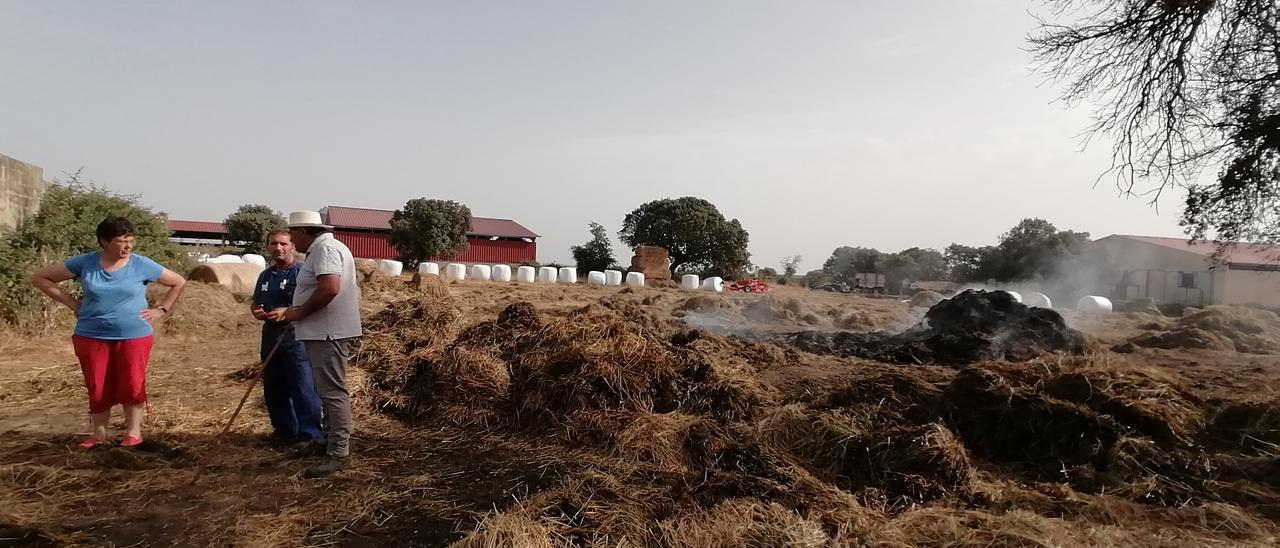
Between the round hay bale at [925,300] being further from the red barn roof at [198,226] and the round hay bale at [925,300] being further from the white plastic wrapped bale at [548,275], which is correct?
the red barn roof at [198,226]

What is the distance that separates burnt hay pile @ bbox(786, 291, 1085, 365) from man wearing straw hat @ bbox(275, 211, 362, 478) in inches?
266

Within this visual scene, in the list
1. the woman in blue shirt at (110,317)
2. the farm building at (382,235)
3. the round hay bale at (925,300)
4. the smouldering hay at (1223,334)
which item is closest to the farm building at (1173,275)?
the round hay bale at (925,300)

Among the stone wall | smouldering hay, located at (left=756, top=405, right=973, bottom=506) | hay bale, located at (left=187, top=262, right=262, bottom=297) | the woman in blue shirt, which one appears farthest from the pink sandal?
hay bale, located at (left=187, top=262, right=262, bottom=297)

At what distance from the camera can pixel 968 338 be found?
9195 mm

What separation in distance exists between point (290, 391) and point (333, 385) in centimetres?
91

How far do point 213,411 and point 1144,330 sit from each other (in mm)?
16972

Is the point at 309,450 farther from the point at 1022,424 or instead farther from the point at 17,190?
the point at 17,190

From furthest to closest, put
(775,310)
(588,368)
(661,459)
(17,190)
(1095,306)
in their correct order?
(1095,306) < (775,310) < (17,190) < (588,368) < (661,459)

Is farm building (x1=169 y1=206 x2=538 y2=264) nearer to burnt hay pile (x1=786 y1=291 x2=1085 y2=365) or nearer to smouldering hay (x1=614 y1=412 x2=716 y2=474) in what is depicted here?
burnt hay pile (x1=786 y1=291 x2=1085 y2=365)

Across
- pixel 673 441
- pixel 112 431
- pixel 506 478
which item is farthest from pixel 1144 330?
pixel 112 431

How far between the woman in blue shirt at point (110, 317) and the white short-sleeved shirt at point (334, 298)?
3.24ft

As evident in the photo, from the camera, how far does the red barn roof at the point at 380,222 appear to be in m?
44.2

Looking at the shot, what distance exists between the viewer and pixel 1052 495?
3.36 m

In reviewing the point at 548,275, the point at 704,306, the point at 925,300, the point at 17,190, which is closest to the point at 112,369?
the point at 17,190
